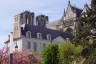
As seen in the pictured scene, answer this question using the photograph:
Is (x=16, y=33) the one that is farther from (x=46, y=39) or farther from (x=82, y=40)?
(x=82, y=40)

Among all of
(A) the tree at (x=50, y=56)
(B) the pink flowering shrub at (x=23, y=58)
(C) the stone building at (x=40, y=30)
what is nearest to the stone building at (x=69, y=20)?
(C) the stone building at (x=40, y=30)

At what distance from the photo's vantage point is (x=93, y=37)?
1812 inches

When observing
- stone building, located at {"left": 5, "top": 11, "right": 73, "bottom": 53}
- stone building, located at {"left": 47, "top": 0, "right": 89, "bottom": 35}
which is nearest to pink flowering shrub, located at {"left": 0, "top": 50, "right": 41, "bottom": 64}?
stone building, located at {"left": 5, "top": 11, "right": 73, "bottom": 53}

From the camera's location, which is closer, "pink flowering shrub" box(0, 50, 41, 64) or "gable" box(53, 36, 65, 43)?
"pink flowering shrub" box(0, 50, 41, 64)

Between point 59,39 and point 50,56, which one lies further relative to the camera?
point 59,39

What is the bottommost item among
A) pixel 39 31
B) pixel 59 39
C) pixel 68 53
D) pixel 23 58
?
pixel 59 39

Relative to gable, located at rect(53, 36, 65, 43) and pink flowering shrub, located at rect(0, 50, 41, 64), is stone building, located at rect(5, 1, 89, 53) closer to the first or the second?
gable, located at rect(53, 36, 65, 43)

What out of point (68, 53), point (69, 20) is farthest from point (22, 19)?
point (68, 53)

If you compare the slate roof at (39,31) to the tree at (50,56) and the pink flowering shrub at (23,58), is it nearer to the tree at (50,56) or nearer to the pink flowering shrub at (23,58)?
the pink flowering shrub at (23,58)

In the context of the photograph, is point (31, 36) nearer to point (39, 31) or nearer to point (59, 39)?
point (39, 31)

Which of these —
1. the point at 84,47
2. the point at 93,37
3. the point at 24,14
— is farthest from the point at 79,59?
the point at 24,14

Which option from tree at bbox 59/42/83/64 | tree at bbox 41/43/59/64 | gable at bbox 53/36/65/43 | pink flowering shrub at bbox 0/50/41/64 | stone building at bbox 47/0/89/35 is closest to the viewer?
pink flowering shrub at bbox 0/50/41/64

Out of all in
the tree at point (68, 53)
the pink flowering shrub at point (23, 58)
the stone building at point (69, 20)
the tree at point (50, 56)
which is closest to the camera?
the pink flowering shrub at point (23, 58)

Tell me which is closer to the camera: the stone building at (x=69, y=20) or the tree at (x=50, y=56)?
the tree at (x=50, y=56)
